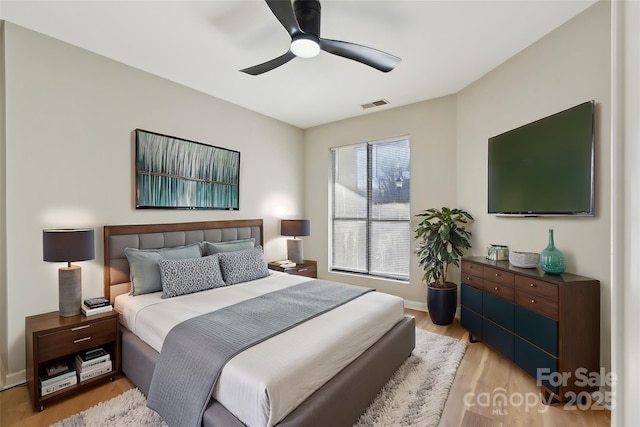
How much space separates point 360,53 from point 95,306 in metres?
2.95

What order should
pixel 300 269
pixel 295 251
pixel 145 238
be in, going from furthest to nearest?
pixel 295 251, pixel 300 269, pixel 145 238

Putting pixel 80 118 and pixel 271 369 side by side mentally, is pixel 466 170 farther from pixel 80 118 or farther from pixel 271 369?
pixel 80 118

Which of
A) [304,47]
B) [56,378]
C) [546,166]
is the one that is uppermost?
[304,47]

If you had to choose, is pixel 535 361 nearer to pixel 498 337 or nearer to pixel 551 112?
pixel 498 337

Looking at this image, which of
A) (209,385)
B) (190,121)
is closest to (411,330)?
(209,385)

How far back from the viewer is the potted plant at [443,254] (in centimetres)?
346

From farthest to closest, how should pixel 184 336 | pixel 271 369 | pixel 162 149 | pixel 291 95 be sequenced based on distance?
pixel 291 95, pixel 162 149, pixel 184 336, pixel 271 369

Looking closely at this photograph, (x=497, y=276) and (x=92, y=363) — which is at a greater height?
(x=497, y=276)

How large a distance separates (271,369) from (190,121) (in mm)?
3038

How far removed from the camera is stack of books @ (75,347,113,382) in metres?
2.31

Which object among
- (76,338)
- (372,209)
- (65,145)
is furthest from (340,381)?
(372,209)

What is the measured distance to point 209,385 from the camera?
162 cm

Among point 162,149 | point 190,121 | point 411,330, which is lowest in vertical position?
point 411,330

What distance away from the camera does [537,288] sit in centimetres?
227
